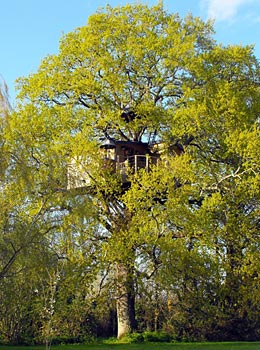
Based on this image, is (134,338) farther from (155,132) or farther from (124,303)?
(155,132)

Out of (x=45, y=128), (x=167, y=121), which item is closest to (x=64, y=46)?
(x=45, y=128)

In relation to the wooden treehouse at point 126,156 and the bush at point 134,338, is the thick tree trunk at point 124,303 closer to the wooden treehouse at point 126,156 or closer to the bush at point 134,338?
the bush at point 134,338

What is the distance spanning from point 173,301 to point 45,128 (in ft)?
29.9

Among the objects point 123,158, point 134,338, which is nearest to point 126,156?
point 123,158

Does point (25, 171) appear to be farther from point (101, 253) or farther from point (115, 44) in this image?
point (115, 44)

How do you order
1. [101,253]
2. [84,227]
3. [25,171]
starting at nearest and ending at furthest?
[25,171] → [84,227] → [101,253]

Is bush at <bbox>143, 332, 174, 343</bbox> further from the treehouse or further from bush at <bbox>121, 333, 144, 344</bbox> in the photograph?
the treehouse

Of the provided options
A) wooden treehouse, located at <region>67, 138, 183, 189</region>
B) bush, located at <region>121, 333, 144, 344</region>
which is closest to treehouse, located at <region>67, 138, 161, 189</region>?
wooden treehouse, located at <region>67, 138, 183, 189</region>

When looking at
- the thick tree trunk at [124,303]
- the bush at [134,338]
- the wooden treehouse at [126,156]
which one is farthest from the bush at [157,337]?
the wooden treehouse at [126,156]

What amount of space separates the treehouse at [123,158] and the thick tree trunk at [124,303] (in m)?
3.94

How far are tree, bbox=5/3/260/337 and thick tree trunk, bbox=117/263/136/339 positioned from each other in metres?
0.04

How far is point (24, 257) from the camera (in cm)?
1736

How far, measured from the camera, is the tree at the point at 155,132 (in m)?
23.7

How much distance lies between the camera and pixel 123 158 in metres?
26.5
